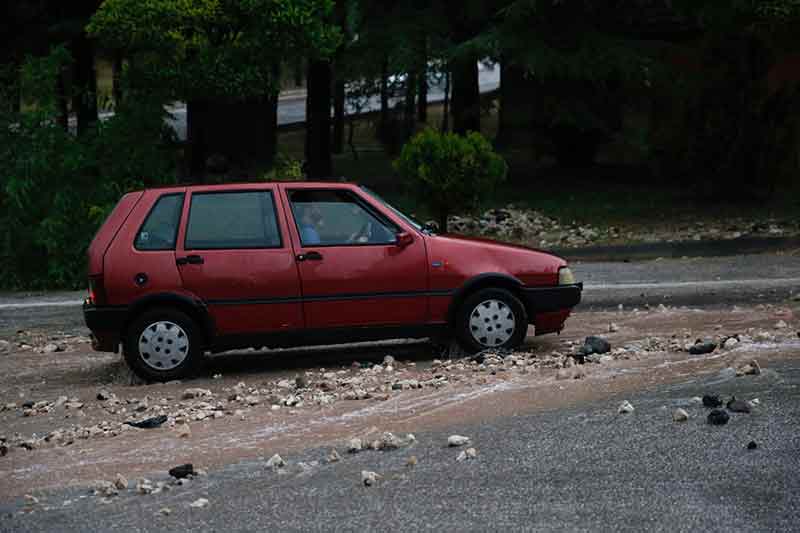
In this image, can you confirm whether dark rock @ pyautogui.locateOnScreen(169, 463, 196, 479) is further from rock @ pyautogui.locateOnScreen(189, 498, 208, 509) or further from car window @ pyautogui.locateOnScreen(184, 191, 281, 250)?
car window @ pyautogui.locateOnScreen(184, 191, 281, 250)

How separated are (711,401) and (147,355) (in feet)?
15.2

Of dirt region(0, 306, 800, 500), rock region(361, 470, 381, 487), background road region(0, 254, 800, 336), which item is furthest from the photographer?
background road region(0, 254, 800, 336)

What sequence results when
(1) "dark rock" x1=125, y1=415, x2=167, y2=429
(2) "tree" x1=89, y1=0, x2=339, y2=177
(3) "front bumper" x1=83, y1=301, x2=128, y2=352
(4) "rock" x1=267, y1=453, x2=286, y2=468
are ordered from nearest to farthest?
(4) "rock" x1=267, y1=453, x2=286, y2=468, (1) "dark rock" x1=125, y1=415, x2=167, y2=429, (3) "front bumper" x1=83, y1=301, x2=128, y2=352, (2) "tree" x1=89, y1=0, x2=339, y2=177

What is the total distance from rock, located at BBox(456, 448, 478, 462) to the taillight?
13.9 feet

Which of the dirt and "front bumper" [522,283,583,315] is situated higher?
"front bumper" [522,283,583,315]

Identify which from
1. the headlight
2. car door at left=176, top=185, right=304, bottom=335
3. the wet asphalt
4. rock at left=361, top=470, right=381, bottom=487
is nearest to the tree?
car door at left=176, top=185, right=304, bottom=335

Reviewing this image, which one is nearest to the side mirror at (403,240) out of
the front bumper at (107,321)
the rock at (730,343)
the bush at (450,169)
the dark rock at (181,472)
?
the front bumper at (107,321)

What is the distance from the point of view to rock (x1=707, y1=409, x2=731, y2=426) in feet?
26.5

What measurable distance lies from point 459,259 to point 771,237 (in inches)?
436

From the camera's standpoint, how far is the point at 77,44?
33.0 meters

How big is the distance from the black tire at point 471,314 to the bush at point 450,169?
9.66 meters

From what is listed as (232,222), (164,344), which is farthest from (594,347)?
(164,344)

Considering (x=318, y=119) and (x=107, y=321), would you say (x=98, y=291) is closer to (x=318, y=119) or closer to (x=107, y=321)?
(x=107, y=321)

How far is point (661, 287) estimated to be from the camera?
15914 millimetres
